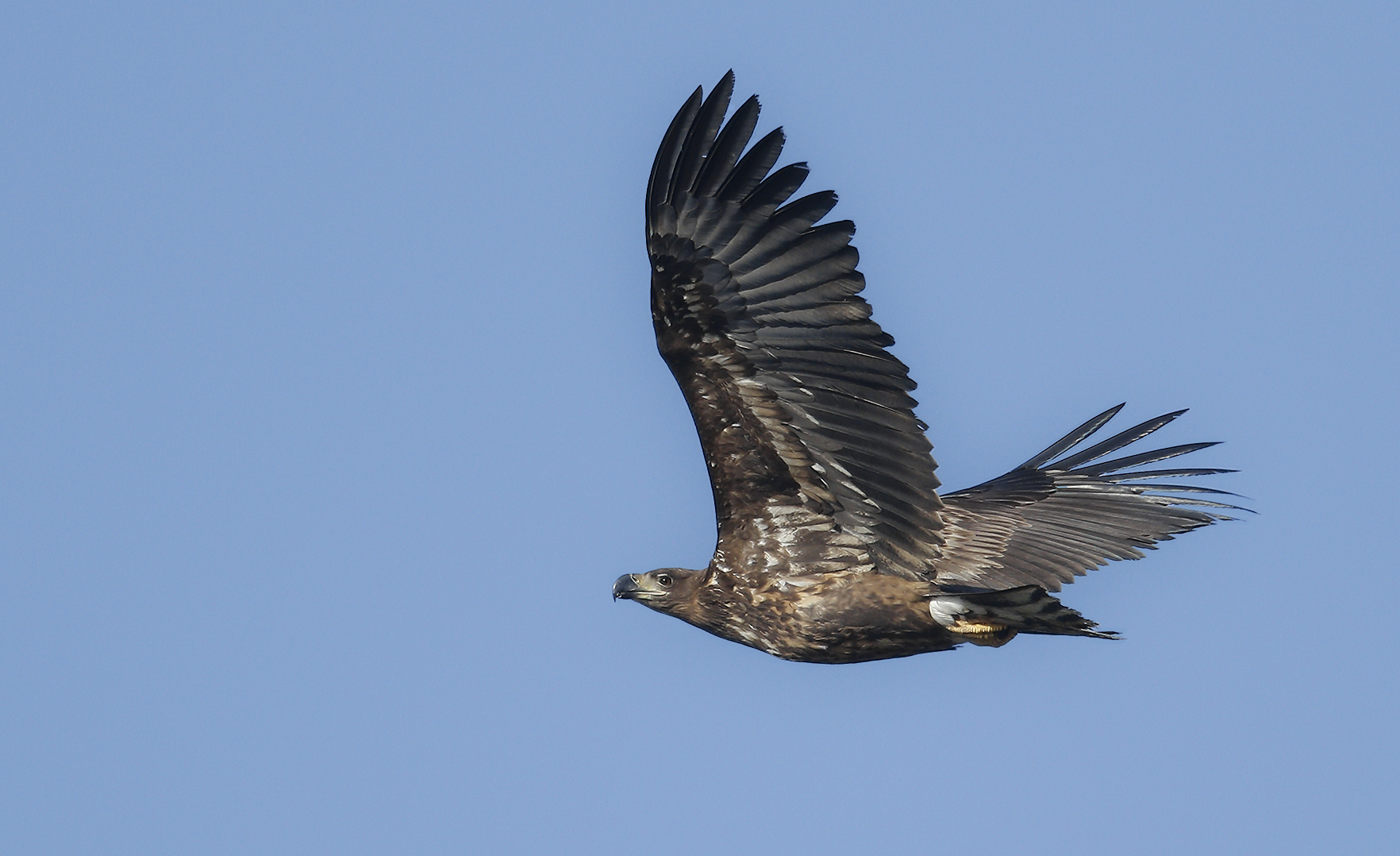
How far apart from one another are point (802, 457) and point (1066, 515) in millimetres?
2472

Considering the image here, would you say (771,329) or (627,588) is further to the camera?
(627,588)

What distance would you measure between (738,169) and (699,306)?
0.75 meters

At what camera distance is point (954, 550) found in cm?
1044

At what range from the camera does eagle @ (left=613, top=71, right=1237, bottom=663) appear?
8.95 meters

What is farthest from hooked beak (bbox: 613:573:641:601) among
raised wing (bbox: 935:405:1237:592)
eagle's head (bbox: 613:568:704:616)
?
raised wing (bbox: 935:405:1237:592)

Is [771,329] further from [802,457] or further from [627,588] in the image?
[627,588]

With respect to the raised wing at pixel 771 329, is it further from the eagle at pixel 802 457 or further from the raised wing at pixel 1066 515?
the raised wing at pixel 1066 515

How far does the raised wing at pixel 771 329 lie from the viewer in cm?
890

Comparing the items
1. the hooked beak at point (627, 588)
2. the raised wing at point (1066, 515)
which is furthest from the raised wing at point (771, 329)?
the hooked beak at point (627, 588)

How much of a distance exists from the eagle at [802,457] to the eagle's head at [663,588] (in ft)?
0.04

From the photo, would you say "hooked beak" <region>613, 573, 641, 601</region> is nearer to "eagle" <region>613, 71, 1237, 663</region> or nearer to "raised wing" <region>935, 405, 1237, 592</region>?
"eagle" <region>613, 71, 1237, 663</region>

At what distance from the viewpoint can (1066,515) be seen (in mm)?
11297

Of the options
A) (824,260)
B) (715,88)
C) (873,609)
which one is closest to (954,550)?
(873,609)

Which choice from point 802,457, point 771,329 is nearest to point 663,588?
point 802,457
